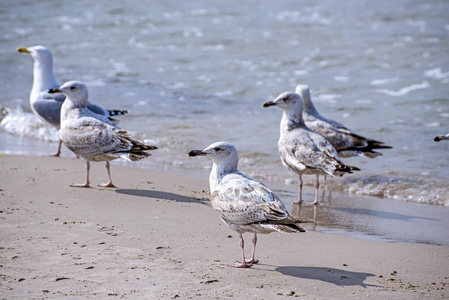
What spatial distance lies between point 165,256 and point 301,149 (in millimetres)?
3050

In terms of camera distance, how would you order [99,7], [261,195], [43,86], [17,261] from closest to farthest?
[17,261]
[261,195]
[43,86]
[99,7]

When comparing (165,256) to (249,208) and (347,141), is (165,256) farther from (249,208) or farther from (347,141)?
(347,141)

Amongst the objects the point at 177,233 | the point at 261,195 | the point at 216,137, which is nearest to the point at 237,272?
the point at 261,195

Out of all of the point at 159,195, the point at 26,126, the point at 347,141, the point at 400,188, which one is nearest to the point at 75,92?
the point at 159,195

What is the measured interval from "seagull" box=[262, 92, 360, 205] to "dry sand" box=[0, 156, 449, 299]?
4.32ft

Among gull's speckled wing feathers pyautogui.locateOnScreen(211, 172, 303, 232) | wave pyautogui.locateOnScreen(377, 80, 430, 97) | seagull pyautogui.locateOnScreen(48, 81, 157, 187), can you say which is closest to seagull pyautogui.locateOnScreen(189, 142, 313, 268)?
gull's speckled wing feathers pyautogui.locateOnScreen(211, 172, 303, 232)

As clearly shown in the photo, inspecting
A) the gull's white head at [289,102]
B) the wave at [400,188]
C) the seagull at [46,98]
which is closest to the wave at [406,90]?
the wave at [400,188]

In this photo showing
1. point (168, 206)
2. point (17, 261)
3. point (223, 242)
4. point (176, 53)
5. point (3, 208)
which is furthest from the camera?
point (176, 53)

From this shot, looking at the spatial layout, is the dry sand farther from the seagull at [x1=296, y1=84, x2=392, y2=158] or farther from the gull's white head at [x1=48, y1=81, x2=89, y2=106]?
the seagull at [x1=296, y1=84, x2=392, y2=158]

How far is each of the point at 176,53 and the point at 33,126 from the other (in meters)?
7.34

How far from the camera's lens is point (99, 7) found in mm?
23984

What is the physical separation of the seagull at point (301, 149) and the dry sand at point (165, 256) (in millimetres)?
1316

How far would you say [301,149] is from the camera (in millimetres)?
7578

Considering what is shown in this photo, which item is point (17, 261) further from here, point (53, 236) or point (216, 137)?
point (216, 137)
